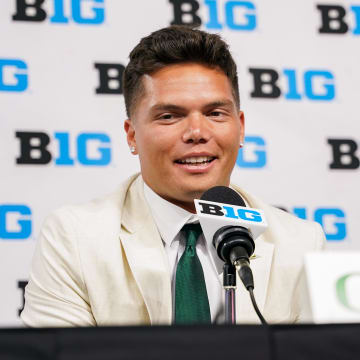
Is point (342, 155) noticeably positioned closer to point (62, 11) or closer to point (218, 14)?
point (218, 14)

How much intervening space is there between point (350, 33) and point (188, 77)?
115 cm

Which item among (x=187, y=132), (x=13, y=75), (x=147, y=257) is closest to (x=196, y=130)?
(x=187, y=132)

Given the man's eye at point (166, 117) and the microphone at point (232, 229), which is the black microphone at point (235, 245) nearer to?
the microphone at point (232, 229)

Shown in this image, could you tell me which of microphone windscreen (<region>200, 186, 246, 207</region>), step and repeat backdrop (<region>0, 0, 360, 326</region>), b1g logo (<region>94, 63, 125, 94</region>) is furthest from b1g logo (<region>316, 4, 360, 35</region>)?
microphone windscreen (<region>200, 186, 246, 207</region>)

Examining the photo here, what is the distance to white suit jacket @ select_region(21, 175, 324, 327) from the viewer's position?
1729 mm

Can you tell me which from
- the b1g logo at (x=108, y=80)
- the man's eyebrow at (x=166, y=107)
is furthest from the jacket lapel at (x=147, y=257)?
the b1g logo at (x=108, y=80)

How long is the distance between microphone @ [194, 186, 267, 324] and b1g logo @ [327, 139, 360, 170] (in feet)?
4.60

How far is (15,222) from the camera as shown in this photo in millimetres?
2367

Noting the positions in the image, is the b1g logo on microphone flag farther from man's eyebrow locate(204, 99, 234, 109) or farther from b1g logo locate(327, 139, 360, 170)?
b1g logo locate(327, 139, 360, 170)

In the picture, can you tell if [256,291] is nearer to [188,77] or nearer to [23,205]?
[188,77]

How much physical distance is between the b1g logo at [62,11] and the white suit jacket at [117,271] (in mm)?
890

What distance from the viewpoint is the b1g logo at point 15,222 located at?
7.75ft

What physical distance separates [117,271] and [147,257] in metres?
0.08

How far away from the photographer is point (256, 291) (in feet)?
6.05
